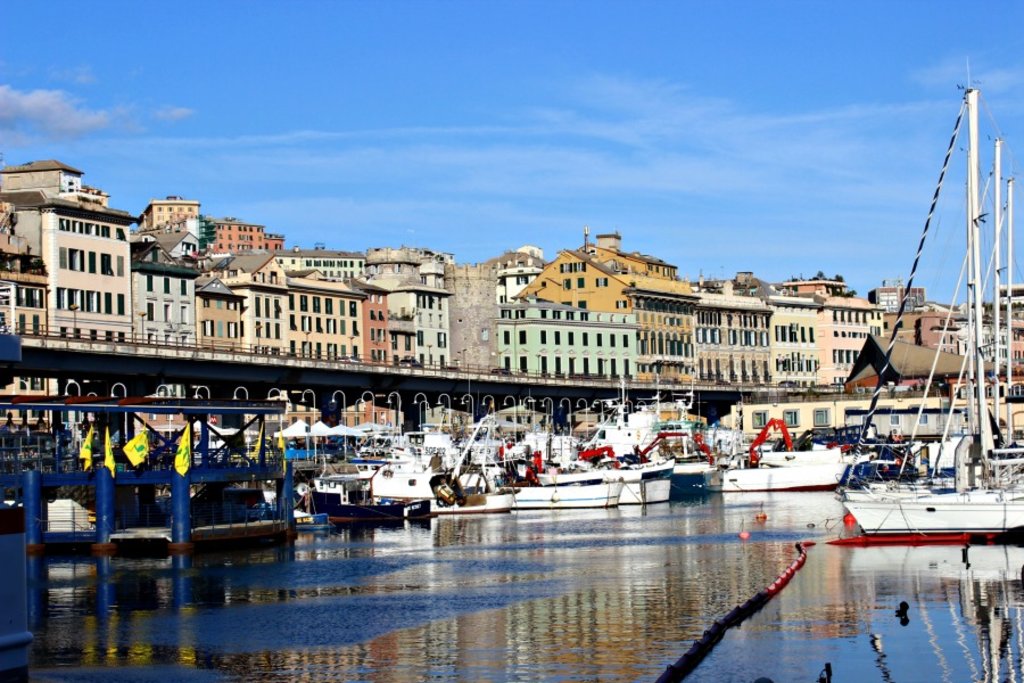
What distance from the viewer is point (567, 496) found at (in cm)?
11225

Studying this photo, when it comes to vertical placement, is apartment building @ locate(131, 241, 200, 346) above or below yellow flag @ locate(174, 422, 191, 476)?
above

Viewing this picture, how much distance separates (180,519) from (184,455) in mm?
3166

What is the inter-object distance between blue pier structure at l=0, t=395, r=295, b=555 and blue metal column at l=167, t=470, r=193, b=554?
42 millimetres

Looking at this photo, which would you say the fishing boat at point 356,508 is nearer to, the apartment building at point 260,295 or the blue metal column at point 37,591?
the blue metal column at point 37,591

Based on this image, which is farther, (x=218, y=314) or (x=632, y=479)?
(x=218, y=314)

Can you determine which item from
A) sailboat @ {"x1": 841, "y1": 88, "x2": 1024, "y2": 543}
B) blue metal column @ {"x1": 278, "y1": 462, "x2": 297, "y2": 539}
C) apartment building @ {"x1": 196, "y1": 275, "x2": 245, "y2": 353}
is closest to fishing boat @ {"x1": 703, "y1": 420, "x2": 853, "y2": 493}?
blue metal column @ {"x1": 278, "y1": 462, "x2": 297, "y2": 539}

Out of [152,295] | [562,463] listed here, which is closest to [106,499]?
[562,463]

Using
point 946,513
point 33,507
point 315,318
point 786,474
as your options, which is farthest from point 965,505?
point 315,318

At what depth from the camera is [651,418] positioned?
14538 centimetres

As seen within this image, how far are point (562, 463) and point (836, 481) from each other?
19.9 meters

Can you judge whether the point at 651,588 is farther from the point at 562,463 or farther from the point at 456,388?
the point at 456,388

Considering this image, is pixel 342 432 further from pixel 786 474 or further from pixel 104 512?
pixel 104 512

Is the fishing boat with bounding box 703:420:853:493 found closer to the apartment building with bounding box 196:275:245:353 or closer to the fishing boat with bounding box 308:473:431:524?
the fishing boat with bounding box 308:473:431:524

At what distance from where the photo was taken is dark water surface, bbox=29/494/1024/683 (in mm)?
43344
